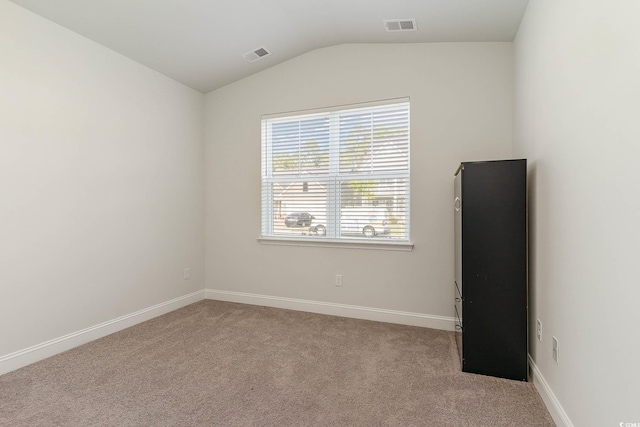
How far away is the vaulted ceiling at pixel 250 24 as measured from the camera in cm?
247

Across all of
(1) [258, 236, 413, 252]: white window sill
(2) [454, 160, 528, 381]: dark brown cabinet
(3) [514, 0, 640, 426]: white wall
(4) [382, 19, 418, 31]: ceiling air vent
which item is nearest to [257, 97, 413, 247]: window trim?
(1) [258, 236, 413, 252]: white window sill

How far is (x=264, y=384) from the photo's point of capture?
82.1 inches

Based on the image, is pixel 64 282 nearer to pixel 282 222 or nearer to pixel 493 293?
pixel 282 222

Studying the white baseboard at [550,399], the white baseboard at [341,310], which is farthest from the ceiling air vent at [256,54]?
the white baseboard at [550,399]

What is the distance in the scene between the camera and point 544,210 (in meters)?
1.95

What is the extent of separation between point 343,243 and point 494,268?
158 cm

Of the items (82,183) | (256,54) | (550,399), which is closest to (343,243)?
(550,399)

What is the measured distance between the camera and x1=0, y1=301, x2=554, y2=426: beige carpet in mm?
1756

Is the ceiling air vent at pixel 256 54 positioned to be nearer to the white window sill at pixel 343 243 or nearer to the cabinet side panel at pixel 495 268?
the white window sill at pixel 343 243

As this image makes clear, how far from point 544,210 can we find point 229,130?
3360 mm

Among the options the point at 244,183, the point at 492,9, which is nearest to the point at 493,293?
the point at 492,9

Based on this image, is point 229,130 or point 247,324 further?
point 229,130

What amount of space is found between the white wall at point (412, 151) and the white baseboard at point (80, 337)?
0.71 m

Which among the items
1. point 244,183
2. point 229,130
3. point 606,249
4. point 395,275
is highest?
point 229,130
